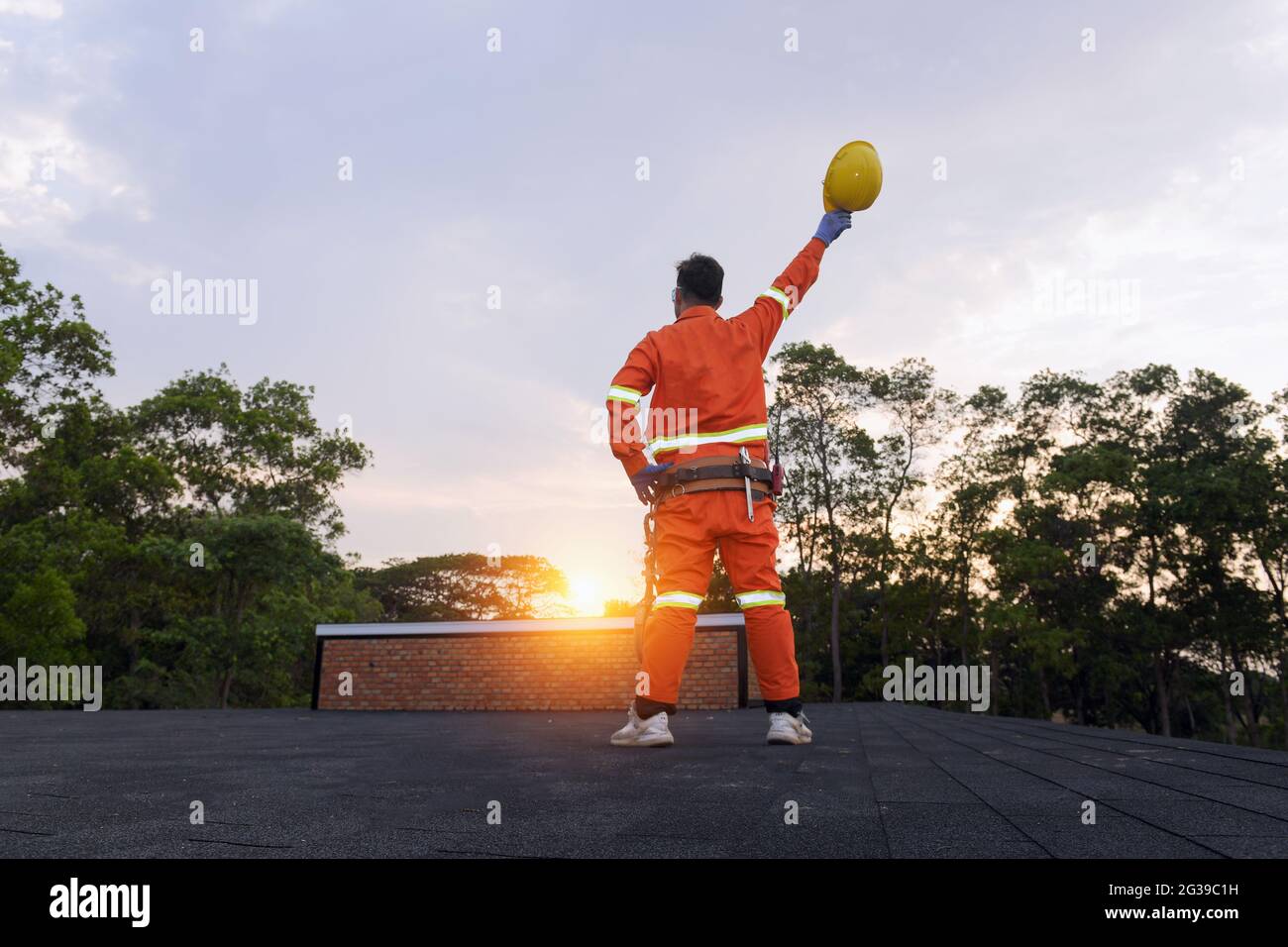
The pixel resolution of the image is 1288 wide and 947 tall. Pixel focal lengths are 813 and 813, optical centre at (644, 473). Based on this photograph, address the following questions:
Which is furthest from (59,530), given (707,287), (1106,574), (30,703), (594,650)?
(1106,574)

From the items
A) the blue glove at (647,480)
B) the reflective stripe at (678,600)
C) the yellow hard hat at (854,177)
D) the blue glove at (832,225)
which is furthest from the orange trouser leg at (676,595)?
the yellow hard hat at (854,177)

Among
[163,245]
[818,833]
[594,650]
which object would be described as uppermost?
[163,245]

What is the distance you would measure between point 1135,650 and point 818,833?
31288 millimetres

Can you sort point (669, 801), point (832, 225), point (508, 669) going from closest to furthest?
1. point (669, 801)
2. point (832, 225)
3. point (508, 669)

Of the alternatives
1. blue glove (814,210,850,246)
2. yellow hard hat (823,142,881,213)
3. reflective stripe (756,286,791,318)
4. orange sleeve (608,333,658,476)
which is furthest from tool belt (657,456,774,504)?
yellow hard hat (823,142,881,213)

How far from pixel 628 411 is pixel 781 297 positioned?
978 mm

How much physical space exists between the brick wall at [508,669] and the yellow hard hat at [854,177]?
28.3 ft

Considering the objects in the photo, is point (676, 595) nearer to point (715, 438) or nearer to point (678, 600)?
point (678, 600)

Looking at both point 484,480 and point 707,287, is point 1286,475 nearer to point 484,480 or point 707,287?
point 484,480

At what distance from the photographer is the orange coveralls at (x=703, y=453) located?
11.8 ft

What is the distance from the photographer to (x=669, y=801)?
2064 millimetres

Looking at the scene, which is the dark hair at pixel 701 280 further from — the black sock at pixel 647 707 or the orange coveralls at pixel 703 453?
the black sock at pixel 647 707

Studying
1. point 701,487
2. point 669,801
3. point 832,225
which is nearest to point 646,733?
point 701,487
